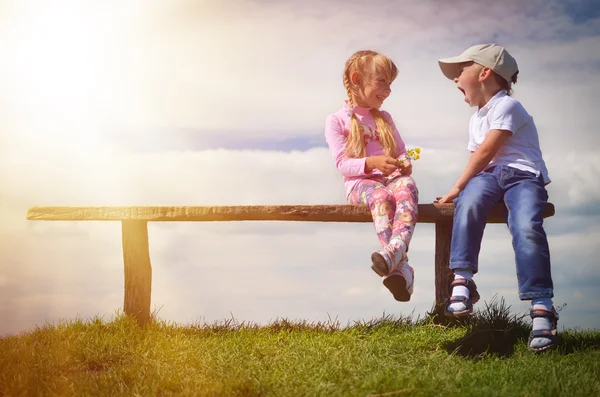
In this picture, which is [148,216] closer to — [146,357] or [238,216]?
[238,216]

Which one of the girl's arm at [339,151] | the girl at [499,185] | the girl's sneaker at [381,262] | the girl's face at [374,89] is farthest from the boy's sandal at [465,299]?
the girl's face at [374,89]

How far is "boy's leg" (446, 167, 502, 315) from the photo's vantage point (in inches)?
195

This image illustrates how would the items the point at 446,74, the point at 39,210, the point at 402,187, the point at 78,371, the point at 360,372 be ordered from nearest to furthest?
the point at 360,372 → the point at 78,371 → the point at 402,187 → the point at 446,74 → the point at 39,210

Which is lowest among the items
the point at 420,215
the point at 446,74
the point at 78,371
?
the point at 78,371

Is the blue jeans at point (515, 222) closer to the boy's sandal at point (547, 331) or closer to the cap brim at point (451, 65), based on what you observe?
the boy's sandal at point (547, 331)

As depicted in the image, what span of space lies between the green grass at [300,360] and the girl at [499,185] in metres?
0.45

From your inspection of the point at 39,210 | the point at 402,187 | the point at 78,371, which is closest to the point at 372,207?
the point at 402,187

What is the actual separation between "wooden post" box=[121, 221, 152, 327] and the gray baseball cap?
3110 millimetres

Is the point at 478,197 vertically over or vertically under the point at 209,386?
over

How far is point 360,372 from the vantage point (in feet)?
14.2

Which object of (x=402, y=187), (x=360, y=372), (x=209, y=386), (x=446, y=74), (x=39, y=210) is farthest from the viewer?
(x=39, y=210)

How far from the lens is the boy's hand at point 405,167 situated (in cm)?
555

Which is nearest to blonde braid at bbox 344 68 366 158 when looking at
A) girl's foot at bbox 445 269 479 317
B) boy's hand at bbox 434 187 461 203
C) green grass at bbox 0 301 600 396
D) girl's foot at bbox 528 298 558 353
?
boy's hand at bbox 434 187 461 203

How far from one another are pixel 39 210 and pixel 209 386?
3153 millimetres
